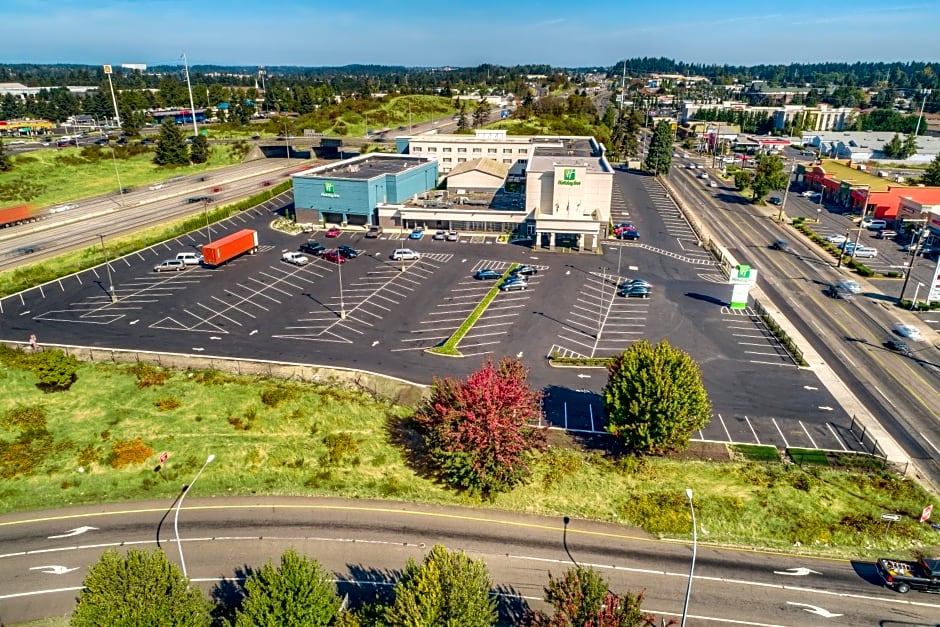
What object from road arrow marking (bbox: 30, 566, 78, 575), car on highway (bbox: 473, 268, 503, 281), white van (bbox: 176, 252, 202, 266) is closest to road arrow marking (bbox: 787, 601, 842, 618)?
road arrow marking (bbox: 30, 566, 78, 575)

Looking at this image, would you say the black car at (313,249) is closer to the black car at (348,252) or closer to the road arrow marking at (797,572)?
the black car at (348,252)

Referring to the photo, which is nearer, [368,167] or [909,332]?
[909,332]

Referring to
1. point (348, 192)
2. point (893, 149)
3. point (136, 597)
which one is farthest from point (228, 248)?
point (893, 149)

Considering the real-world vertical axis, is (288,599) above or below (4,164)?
below

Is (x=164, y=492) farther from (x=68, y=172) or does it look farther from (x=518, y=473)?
(x=68, y=172)

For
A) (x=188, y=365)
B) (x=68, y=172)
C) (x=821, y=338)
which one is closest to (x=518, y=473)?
(x=188, y=365)

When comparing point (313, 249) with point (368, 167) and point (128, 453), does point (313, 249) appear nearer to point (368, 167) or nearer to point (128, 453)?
point (368, 167)
